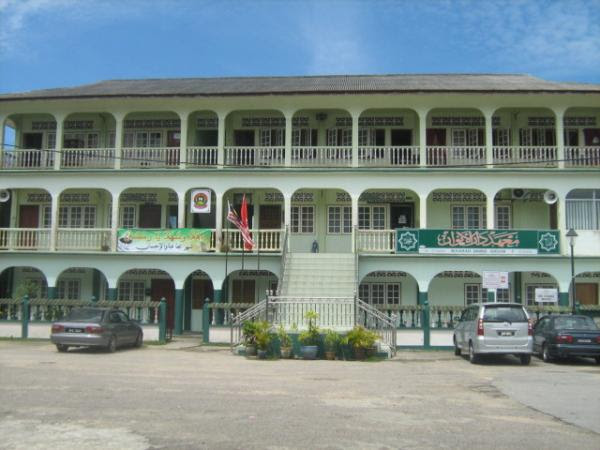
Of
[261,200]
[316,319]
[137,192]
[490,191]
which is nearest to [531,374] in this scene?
[316,319]

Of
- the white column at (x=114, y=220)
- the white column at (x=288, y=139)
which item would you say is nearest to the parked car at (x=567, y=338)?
the white column at (x=288, y=139)

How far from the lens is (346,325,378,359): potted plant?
17328 mm

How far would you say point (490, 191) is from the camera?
25.0 metres

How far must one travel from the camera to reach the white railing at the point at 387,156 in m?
26.0

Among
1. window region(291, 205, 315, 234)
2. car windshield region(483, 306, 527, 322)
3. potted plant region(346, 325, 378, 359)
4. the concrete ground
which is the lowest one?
the concrete ground

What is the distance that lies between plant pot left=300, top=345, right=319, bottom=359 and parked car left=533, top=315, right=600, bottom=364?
6.29m

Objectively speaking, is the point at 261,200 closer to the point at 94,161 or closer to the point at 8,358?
the point at 94,161

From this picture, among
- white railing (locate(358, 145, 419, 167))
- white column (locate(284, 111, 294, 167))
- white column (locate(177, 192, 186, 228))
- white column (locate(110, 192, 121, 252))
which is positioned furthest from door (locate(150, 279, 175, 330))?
white railing (locate(358, 145, 419, 167))

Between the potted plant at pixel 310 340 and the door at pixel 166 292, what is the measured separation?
1161 centimetres

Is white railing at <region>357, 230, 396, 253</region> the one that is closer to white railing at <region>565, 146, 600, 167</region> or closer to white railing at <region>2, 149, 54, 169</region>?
white railing at <region>565, 146, 600, 167</region>

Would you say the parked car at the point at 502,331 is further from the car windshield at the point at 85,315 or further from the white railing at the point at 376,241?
the car windshield at the point at 85,315

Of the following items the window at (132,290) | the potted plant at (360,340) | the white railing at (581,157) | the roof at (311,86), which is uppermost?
the roof at (311,86)

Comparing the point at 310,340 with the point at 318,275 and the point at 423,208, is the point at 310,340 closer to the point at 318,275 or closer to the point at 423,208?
the point at 318,275

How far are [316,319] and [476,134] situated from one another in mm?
12762
